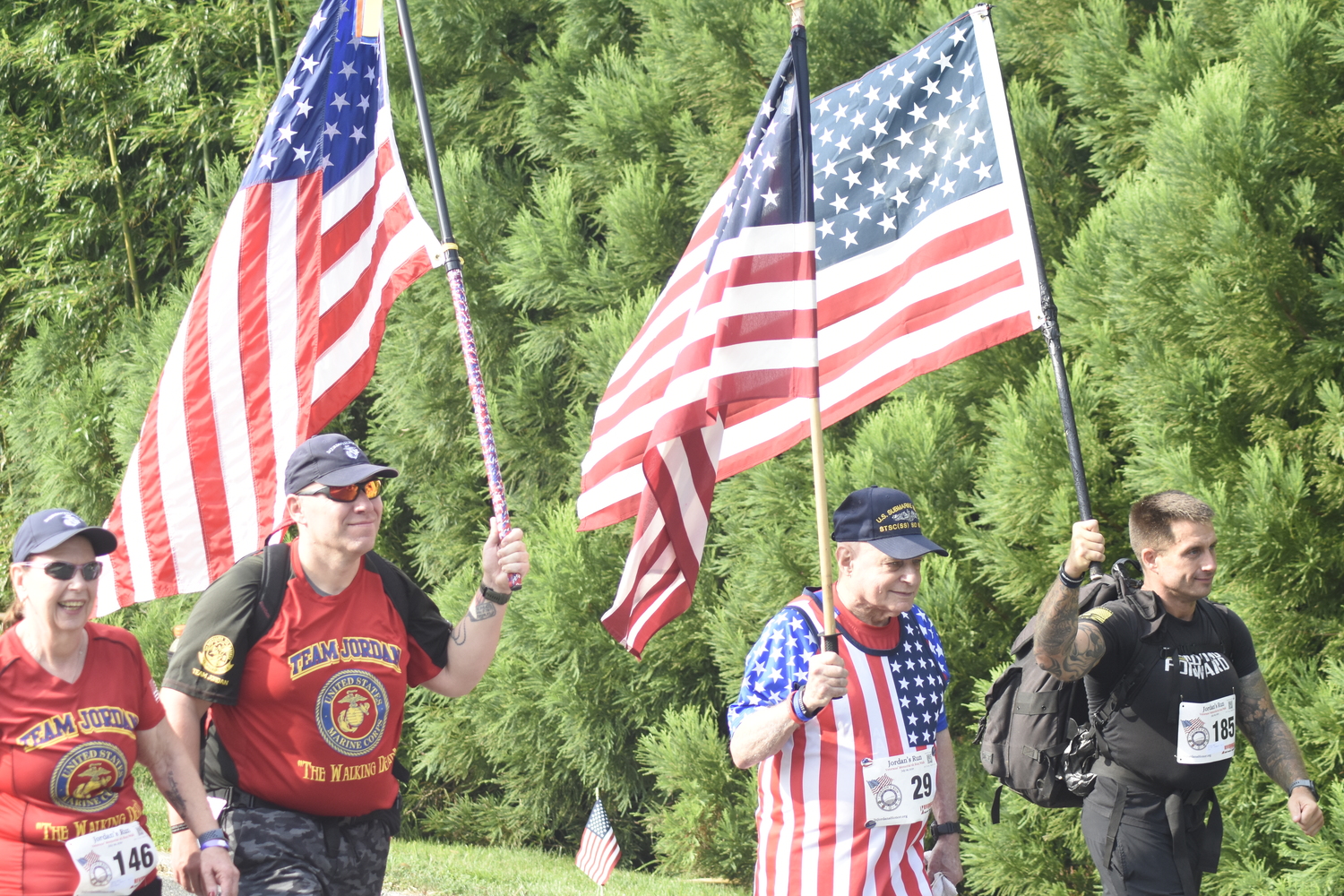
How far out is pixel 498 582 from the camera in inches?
156

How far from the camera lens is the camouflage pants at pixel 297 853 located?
137 inches

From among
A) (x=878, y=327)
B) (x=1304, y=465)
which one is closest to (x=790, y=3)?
(x=878, y=327)

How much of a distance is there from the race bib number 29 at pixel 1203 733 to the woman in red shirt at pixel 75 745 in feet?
9.25

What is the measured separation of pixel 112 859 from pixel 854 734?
6.43 feet

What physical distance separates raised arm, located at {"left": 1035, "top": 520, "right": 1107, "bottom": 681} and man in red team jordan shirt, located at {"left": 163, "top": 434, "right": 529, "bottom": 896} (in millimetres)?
1878

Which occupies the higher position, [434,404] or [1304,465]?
[434,404]

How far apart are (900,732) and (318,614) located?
1.65 metres

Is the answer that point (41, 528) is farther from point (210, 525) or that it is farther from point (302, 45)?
point (302, 45)

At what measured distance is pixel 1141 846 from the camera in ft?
13.3

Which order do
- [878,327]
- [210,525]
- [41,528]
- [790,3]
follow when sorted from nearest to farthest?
[41,528]
[790,3]
[210,525]
[878,327]

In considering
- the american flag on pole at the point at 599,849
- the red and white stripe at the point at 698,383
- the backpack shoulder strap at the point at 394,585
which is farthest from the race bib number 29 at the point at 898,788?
the american flag on pole at the point at 599,849

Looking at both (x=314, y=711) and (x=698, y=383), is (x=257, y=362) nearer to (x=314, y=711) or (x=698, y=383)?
A: (x=314, y=711)

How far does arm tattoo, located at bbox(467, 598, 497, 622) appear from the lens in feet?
13.1

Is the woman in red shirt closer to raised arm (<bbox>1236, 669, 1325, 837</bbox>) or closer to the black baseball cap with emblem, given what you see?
the black baseball cap with emblem
